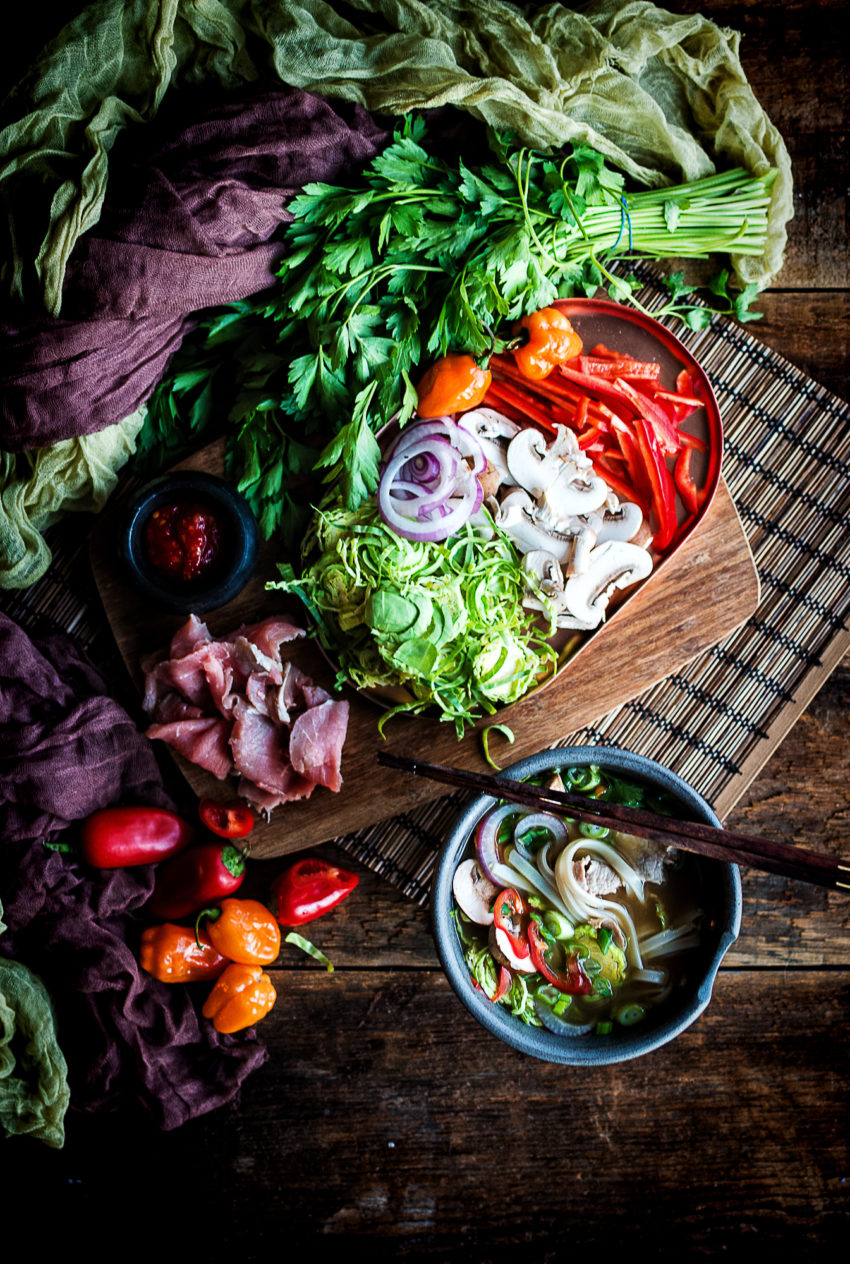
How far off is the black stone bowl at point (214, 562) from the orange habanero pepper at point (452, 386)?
22.8 inches

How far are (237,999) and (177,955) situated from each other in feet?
0.70

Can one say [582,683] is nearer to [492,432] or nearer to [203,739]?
[492,432]

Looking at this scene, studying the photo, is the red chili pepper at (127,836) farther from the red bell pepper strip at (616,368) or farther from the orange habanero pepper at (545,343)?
the red bell pepper strip at (616,368)

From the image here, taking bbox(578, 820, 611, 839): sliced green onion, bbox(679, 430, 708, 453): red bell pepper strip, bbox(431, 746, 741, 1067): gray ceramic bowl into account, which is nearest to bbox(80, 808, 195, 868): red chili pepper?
bbox(431, 746, 741, 1067): gray ceramic bowl

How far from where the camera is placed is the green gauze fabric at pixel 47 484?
229 cm

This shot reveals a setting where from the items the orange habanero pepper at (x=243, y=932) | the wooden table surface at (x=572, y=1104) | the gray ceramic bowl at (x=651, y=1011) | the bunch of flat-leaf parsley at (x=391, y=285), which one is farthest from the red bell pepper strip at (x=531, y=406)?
the orange habanero pepper at (x=243, y=932)

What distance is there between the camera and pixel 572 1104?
2604 mm

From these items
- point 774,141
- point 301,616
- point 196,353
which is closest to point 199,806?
point 301,616

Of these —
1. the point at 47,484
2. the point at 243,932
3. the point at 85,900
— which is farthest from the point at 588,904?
the point at 47,484

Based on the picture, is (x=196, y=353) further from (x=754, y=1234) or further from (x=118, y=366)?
(x=754, y=1234)

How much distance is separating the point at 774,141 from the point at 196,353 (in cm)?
181

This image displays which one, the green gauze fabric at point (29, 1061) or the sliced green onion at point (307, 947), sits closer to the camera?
the green gauze fabric at point (29, 1061)

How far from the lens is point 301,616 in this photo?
2395mm

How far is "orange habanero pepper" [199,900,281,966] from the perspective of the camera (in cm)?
241
